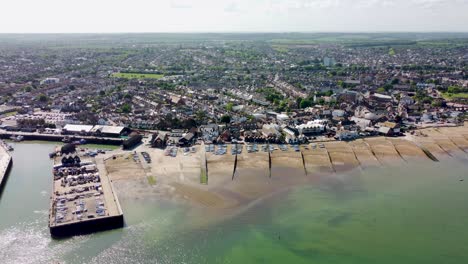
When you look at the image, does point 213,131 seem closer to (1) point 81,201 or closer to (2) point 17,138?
(1) point 81,201

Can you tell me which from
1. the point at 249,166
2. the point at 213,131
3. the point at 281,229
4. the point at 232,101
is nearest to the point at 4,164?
the point at 213,131

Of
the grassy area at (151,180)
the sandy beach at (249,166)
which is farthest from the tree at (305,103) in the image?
the grassy area at (151,180)

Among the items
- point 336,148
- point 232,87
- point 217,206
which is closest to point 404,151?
point 336,148

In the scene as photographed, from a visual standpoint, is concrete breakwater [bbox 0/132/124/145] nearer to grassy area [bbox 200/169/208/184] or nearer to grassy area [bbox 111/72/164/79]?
grassy area [bbox 200/169/208/184]

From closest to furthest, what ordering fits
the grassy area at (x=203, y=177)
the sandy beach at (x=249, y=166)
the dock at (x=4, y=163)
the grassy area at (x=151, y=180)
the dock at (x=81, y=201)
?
the dock at (x=81, y=201) → the sandy beach at (x=249, y=166) → the grassy area at (x=151, y=180) → the grassy area at (x=203, y=177) → the dock at (x=4, y=163)

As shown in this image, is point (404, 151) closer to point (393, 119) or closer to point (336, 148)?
point (336, 148)

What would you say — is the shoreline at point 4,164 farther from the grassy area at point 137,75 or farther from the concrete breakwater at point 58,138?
the grassy area at point 137,75
